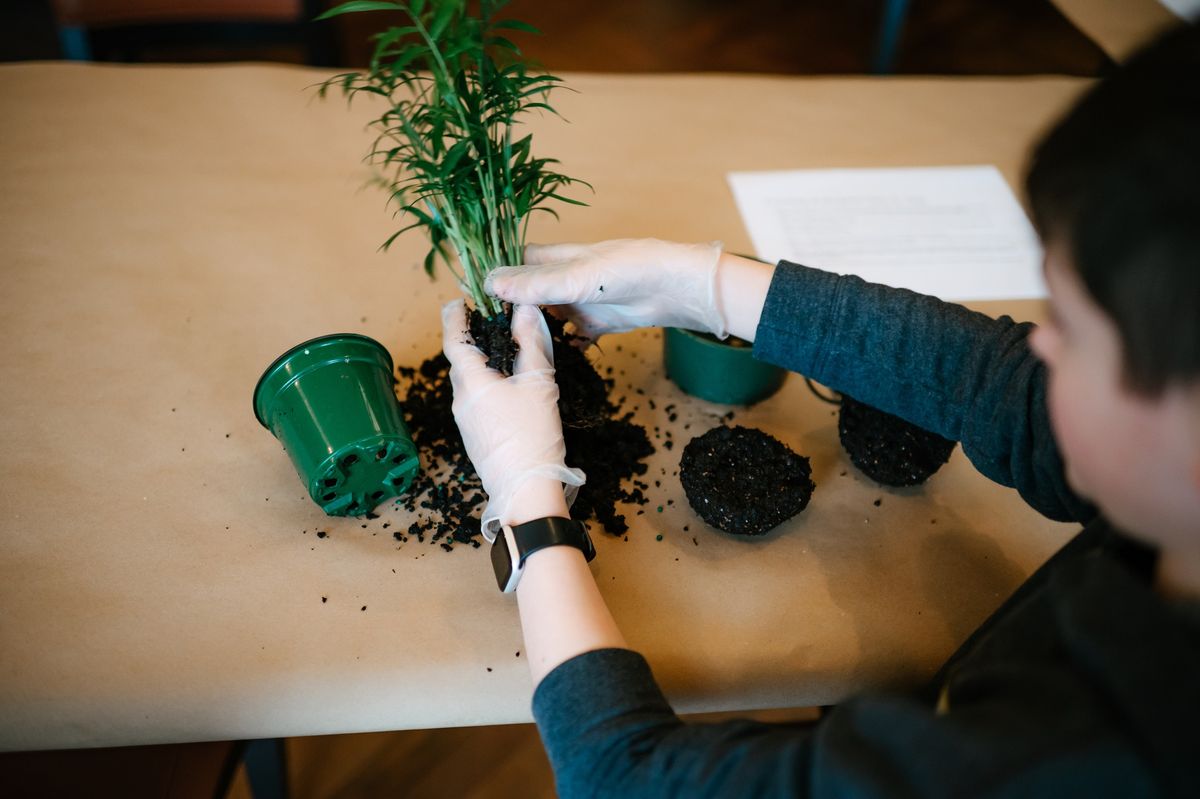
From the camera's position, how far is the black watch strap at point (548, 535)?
79 centimetres

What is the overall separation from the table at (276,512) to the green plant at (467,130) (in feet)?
0.67

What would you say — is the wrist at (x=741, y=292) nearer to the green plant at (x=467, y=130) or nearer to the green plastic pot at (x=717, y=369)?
the green plastic pot at (x=717, y=369)

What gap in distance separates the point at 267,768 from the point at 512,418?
23.6 inches

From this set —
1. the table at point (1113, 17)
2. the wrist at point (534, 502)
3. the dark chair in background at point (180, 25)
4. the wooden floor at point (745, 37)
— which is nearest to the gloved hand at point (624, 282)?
the wrist at point (534, 502)

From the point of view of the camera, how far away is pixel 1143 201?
462mm

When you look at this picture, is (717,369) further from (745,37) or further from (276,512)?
(745,37)

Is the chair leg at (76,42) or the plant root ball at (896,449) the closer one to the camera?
the plant root ball at (896,449)

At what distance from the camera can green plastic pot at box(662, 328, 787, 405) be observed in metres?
1.01

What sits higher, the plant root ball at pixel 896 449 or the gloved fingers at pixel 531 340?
the gloved fingers at pixel 531 340

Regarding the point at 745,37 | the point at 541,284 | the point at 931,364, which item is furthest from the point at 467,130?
the point at 745,37

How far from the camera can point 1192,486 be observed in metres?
0.51

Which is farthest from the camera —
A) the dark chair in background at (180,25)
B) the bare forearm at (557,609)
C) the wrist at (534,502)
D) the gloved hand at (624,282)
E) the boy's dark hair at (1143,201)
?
the dark chair in background at (180,25)

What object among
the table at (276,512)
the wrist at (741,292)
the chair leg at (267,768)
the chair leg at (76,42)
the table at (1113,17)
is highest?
the table at (1113,17)

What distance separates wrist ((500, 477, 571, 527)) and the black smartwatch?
0.6 inches
